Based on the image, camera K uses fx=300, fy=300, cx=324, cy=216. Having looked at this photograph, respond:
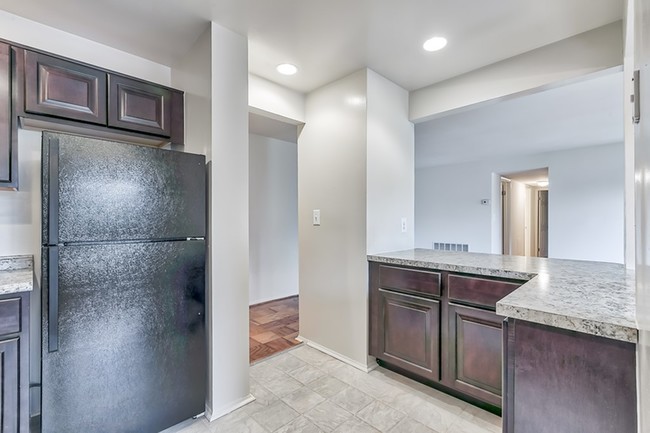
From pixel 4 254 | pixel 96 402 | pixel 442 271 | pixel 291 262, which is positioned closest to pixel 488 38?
pixel 442 271

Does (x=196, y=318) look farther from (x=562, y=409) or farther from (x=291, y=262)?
(x=291, y=262)

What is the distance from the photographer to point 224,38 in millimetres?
1894

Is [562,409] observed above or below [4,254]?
below

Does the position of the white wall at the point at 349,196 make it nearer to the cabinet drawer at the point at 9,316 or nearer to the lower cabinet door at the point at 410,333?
the lower cabinet door at the point at 410,333

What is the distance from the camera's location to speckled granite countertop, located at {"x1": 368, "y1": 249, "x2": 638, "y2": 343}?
35.9 inches

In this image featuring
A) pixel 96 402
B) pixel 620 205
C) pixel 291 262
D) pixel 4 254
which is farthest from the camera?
pixel 291 262

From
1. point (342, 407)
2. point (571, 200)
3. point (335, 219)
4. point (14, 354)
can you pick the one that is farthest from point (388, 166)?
point (571, 200)

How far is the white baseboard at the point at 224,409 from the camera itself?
1.80m

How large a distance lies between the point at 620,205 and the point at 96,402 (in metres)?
6.11

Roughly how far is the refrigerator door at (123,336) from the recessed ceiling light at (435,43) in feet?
6.49

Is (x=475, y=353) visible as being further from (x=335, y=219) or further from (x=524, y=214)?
(x=524, y=214)

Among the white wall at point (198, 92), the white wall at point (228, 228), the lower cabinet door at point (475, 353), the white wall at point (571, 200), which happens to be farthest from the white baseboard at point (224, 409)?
the white wall at point (571, 200)

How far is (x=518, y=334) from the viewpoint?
1043mm

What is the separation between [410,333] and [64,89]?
2.63 meters
